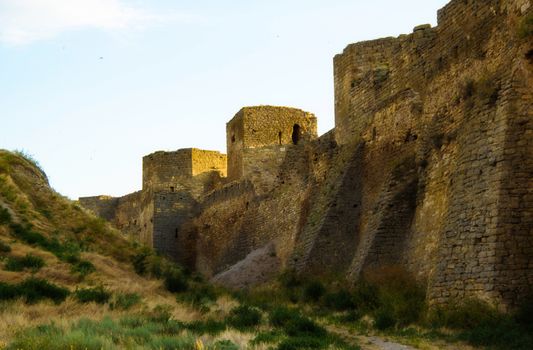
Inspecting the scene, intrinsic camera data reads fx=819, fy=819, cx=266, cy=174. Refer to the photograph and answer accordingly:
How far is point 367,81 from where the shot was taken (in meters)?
19.8

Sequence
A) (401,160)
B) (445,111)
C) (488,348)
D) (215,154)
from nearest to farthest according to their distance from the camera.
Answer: (488,348) < (445,111) < (401,160) < (215,154)

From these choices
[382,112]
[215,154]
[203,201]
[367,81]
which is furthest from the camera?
[215,154]

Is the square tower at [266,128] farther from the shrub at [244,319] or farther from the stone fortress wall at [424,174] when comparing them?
the shrub at [244,319]

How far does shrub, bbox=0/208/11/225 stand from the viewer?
17741 mm

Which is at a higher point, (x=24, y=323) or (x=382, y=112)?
(x=382, y=112)

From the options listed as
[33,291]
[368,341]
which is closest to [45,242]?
[33,291]

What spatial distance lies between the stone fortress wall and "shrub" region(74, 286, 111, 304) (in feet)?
16.0

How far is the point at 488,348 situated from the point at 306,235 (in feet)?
33.8

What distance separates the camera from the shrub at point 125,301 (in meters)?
13.9

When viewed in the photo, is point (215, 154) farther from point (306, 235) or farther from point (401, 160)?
A: point (401, 160)

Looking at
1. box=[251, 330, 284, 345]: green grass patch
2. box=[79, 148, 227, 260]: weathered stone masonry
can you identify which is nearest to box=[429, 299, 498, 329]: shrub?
box=[251, 330, 284, 345]: green grass patch

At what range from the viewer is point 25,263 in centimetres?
1559

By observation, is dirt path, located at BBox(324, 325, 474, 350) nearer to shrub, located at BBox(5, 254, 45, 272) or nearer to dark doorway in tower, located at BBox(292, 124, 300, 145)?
shrub, located at BBox(5, 254, 45, 272)

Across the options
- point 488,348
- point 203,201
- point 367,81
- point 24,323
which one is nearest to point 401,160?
point 367,81
